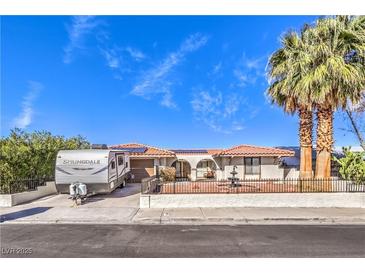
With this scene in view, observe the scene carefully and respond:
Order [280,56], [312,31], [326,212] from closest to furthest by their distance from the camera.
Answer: [326,212] → [312,31] → [280,56]

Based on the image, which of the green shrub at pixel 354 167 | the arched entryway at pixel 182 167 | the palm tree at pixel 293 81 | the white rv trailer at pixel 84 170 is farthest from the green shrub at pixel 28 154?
the green shrub at pixel 354 167

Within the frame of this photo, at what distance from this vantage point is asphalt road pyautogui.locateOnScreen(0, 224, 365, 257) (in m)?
6.88

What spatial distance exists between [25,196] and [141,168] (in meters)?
9.61

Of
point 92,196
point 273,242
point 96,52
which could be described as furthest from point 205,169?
point 273,242

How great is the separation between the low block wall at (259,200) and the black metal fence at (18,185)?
685cm

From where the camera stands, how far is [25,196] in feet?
45.8

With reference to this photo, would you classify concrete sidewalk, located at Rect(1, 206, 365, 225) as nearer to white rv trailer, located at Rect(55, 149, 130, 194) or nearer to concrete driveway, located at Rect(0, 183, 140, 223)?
concrete driveway, located at Rect(0, 183, 140, 223)

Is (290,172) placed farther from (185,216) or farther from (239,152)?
(185,216)

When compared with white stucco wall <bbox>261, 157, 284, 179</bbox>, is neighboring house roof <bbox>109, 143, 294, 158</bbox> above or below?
above

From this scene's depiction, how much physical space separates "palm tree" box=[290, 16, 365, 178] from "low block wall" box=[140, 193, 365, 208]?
1851 mm

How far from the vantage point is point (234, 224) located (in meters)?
9.89

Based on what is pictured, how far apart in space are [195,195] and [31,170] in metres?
9.65

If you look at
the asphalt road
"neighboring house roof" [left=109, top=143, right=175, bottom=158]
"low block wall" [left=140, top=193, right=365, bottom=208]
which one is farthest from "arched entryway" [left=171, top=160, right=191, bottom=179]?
the asphalt road

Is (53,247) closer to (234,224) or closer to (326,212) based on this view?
(234,224)
